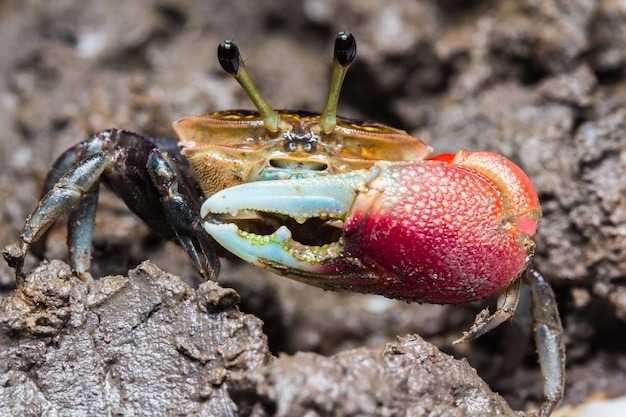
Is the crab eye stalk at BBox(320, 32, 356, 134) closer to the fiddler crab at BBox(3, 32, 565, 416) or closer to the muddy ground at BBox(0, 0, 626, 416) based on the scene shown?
the fiddler crab at BBox(3, 32, 565, 416)

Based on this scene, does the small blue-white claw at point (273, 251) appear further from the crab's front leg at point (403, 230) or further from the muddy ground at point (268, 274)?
the muddy ground at point (268, 274)

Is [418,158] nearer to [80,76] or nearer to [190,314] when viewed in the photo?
[190,314]

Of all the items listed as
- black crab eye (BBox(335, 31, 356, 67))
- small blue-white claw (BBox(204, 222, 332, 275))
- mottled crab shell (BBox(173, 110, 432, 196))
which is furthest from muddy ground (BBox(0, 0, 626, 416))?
black crab eye (BBox(335, 31, 356, 67))

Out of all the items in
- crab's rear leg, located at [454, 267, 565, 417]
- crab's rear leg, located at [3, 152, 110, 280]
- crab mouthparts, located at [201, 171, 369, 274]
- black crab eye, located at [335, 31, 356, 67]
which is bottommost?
crab's rear leg, located at [454, 267, 565, 417]

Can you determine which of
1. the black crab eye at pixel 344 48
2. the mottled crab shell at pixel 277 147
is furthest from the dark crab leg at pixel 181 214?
the black crab eye at pixel 344 48

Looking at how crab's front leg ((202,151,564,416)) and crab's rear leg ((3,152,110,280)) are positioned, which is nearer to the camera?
crab's front leg ((202,151,564,416))

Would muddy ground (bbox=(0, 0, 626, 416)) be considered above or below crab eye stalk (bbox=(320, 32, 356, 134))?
below

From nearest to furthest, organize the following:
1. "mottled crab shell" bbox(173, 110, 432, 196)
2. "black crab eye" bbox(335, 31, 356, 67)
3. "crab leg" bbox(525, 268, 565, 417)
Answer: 1. "black crab eye" bbox(335, 31, 356, 67)
2. "mottled crab shell" bbox(173, 110, 432, 196)
3. "crab leg" bbox(525, 268, 565, 417)

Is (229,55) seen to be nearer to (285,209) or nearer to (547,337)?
(285,209)
